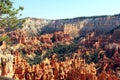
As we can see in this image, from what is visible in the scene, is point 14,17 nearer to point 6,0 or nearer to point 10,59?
point 6,0

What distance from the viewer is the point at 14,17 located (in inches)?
2098

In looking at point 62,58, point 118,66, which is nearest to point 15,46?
point 62,58

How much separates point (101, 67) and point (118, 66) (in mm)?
6860

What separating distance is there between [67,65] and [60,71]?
36.6 feet

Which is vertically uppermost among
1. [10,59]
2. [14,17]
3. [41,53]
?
[14,17]

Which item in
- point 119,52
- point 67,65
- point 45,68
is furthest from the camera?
point 119,52

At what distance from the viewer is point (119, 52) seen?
15288 cm

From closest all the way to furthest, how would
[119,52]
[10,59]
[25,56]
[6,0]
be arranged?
[6,0] < [10,59] < [119,52] < [25,56]

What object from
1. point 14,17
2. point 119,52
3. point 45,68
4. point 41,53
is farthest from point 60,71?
point 41,53

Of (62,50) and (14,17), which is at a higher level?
(14,17)

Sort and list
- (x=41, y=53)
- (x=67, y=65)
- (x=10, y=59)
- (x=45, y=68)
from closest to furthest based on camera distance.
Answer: (x=10, y=59) → (x=45, y=68) → (x=67, y=65) → (x=41, y=53)

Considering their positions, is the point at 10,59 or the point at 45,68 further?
the point at 45,68

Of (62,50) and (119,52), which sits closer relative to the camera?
(119,52)

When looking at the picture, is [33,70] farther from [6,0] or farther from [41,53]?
[41,53]
